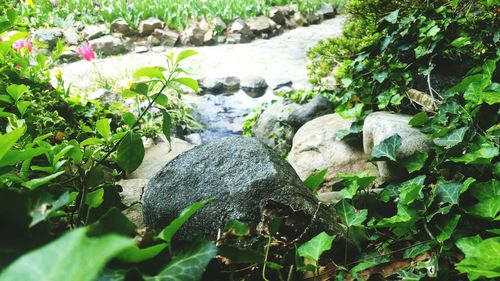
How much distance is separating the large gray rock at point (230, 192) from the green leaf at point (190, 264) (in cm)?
64

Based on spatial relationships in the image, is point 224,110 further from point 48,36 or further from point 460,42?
point 48,36

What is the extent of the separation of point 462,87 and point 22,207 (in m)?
2.15

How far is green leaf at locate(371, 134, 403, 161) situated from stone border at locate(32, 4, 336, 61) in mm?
8265

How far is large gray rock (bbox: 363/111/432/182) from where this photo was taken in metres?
2.01

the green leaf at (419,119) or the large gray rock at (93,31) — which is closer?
the green leaf at (419,119)

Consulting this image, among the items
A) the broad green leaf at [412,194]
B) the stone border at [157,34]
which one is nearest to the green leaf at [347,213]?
the broad green leaf at [412,194]

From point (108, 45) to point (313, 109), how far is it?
6.90 m

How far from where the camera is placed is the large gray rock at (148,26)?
9.68 m

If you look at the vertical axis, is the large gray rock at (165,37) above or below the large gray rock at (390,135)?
below

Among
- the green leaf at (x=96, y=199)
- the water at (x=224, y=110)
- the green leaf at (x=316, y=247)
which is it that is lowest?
the water at (x=224, y=110)

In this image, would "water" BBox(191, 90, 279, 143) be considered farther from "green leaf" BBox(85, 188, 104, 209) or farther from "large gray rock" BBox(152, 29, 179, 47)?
"green leaf" BBox(85, 188, 104, 209)

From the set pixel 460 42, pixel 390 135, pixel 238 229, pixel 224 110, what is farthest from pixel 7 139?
pixel 224 110

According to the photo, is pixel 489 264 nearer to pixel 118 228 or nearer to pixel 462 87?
pixel 118 228

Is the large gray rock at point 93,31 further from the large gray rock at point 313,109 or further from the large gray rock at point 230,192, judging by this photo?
the large gray rock at point 230,192
